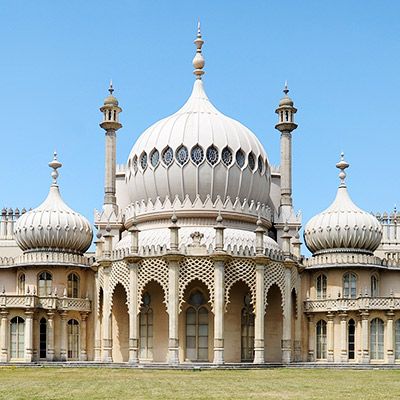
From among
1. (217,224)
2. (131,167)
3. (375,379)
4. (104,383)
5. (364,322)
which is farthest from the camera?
(131,167)

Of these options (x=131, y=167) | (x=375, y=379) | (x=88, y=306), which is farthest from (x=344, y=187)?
(x=375, y=379)

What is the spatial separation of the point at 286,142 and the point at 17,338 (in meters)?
23.1

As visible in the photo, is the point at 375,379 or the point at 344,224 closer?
the point at 375,379

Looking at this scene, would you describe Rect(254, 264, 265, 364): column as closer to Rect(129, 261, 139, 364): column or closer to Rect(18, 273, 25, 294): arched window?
Rect(129, 261, 139, 364): column

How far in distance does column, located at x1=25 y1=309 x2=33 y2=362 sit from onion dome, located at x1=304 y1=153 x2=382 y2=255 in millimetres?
19628

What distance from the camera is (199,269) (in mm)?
52531

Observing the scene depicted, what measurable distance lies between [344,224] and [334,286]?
421cm

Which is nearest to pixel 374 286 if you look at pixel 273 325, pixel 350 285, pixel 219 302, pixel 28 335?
pixel 350 285

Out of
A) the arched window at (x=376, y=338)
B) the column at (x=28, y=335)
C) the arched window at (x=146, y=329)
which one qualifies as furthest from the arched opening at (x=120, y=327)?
the arched window at (x=376, y=338)

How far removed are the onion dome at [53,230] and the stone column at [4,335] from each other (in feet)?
19.1

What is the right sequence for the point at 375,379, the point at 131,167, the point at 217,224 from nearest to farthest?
1. the point at 375,379
2. the point at 217,224
3. the point at 131,167

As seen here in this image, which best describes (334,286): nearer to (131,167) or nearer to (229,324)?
(229,324)

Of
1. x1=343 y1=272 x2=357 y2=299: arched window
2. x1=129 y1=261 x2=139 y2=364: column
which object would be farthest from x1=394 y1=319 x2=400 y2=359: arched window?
x1=129 y1=261 x2=139 y2=364: column

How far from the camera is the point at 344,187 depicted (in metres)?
62.5
